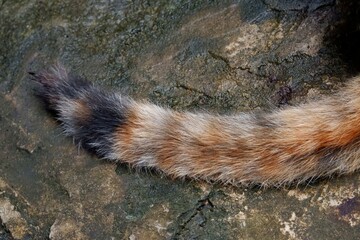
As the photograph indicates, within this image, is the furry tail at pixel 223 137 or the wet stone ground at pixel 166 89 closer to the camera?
the furry tail at pixel 223 137

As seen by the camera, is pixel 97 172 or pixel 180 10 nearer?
pixel 97 172

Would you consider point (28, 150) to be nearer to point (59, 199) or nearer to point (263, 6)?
point (59, 199)

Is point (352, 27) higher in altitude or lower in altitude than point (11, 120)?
lower

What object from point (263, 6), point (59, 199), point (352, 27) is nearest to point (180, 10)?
point (263, 6)

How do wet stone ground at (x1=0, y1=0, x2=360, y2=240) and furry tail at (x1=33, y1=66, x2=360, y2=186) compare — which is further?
wet stone ground at (x1=0, y1=0, x2=360, y2=240)
